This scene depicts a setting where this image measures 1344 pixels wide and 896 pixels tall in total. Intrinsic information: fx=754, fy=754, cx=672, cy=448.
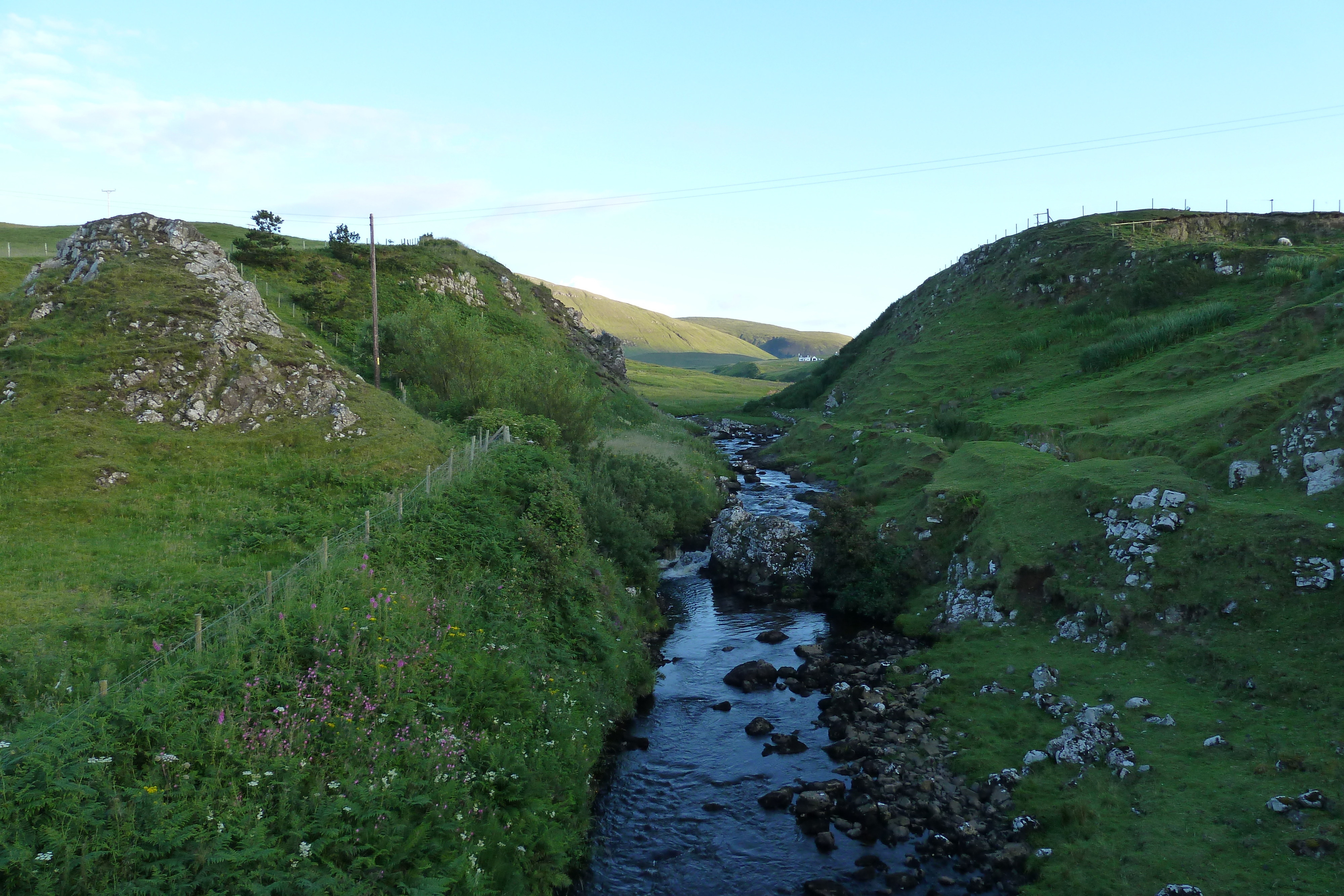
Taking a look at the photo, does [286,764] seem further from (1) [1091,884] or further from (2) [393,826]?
(1) [1091,884]

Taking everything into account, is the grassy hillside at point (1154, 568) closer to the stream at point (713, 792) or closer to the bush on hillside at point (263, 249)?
the stream at point (713, 792)

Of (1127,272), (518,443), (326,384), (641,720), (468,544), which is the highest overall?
Result: (1127,272)

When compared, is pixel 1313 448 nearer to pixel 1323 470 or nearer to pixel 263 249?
pixel 1323 470

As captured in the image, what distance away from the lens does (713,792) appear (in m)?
20.4

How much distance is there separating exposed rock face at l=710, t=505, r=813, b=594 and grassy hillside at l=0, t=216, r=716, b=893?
351 cm

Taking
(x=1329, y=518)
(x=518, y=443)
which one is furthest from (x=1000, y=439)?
(x=518, y=443)

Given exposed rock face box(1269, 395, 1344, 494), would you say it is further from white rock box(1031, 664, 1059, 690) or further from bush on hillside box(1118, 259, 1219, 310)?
bush on hillside box(1118, 259, 1219, 310)

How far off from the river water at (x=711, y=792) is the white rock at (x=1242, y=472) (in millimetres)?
15984

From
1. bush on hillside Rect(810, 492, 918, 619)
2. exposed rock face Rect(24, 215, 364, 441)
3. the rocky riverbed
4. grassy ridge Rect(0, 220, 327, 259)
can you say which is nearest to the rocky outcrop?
grassy ridge Rect(0, 220, 327, 259)

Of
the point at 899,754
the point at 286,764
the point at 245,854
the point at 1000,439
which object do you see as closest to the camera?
the point at 245,854

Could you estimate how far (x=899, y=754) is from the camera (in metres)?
21.2

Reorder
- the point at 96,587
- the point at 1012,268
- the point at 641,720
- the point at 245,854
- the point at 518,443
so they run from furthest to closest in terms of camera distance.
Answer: the point at 1012,268 < the point at 518,443 < the point at 641,720 < the point at 96,587 < the point at 245,854

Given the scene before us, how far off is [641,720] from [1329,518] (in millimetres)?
21587

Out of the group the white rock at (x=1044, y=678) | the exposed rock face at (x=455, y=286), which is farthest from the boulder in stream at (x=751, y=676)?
the exposed rock face at (x=455, y=286)
